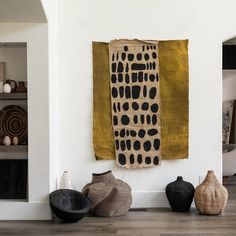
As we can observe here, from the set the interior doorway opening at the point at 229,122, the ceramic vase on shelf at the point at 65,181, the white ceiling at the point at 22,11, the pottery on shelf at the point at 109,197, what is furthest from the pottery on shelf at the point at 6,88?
the interior doorway opening at the point at 229,122

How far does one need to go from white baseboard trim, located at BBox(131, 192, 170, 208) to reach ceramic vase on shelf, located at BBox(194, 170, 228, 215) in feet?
1.71

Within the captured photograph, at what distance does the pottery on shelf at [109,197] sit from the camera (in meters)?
4.66

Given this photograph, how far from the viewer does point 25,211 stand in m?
4.53

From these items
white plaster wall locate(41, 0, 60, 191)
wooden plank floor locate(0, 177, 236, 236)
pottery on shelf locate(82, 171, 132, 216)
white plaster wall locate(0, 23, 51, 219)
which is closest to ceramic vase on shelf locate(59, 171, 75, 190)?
white plaster wall locate(41, 0, 60, 191)

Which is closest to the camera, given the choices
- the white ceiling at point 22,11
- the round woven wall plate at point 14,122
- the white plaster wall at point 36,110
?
the white ceiling at point 22,11

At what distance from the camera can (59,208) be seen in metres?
4.28

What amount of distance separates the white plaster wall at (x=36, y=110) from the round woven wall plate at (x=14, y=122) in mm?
257

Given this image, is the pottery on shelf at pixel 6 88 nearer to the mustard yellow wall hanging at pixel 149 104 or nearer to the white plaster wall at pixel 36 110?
the white plaster wall at pixel 36 110

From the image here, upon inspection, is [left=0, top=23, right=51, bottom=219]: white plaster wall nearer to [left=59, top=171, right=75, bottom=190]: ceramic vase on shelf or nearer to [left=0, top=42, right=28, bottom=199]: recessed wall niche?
[left=0, top=42, right=28, bottom=199]: recessed wall niche

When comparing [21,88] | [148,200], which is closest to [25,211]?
[21,88]

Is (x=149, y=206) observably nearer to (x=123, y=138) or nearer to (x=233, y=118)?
(x=123, y=138)

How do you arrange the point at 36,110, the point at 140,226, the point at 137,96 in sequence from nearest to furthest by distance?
1. the point at 140,226
2. the point at 36,110
3. the point at 137,96

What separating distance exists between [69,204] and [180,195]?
1.32 m

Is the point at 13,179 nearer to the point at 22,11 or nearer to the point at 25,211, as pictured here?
the point at 25,211
